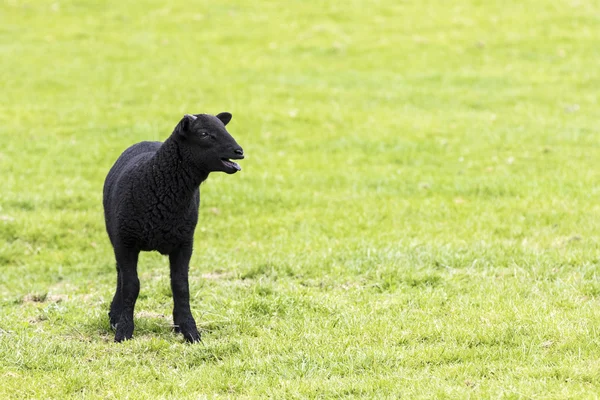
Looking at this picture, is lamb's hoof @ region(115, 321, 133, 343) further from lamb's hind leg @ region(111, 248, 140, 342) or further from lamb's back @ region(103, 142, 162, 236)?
lamb's back @ region(103, 142, 162, 236)

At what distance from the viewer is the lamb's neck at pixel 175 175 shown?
23.9 ft

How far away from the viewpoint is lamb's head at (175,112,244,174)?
6.96m

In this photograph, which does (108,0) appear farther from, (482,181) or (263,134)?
(482,181)

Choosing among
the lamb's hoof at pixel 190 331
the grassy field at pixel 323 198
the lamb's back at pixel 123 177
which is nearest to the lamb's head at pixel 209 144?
the lamb's back at pixel 123 177

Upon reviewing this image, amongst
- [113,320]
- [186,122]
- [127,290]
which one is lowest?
[113,320]

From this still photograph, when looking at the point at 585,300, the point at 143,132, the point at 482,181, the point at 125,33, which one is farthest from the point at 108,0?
the point at 585,300

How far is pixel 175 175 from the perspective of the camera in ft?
23.9

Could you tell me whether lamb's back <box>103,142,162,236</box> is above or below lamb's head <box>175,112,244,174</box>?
below

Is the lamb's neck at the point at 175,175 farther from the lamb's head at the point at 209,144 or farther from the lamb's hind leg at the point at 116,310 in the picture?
the lamb's hind leg at the point at 116,310

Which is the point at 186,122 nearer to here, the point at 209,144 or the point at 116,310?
the point at 209,144

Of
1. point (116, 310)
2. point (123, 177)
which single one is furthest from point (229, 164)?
point (116, 310)

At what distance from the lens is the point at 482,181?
44.9 feet

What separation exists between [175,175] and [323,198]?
245 inches

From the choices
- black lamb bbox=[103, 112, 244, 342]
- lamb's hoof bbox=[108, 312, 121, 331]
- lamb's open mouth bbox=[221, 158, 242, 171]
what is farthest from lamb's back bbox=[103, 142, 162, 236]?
lamb's open mouth bbox=[221, 158, 242, 171]
